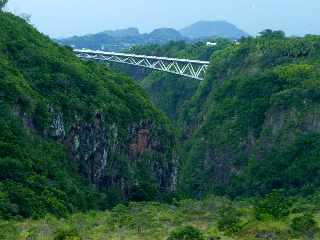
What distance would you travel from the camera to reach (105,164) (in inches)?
2029

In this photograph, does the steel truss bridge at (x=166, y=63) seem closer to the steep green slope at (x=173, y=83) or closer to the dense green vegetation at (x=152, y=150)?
the dense green vegetation at (x=152, y=150)

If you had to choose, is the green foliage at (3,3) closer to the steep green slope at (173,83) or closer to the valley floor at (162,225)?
the steep green slope at (173,83)

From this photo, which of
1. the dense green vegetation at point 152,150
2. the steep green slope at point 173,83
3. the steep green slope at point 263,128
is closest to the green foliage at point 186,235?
the dense green vegetation at point 152,150

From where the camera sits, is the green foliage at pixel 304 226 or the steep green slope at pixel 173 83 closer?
the green foliage at pixel 304 226

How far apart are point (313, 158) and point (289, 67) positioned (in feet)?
44.3

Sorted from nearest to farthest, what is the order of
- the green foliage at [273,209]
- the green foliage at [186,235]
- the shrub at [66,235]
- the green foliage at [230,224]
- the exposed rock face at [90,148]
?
the shrub at [66,235] < the green foliage at [186,235] < the green foliage at [230,224] < the green foliage at [273,209] < the exposed rock face at [90,148]

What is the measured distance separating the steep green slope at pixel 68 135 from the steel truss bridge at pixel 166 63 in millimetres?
31961

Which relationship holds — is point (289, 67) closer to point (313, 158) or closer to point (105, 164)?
point (313, 158)

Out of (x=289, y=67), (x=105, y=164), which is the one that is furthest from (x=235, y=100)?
(x=105, y=164)

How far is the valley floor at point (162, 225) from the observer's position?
30203mm

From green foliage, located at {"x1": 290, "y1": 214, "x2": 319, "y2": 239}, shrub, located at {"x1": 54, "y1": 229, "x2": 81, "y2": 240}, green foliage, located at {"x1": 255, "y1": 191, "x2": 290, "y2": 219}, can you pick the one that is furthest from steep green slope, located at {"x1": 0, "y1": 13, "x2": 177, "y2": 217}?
green foliage, located at {"x1": 290, "y1": 214, "x2": 319, "y2": 239}

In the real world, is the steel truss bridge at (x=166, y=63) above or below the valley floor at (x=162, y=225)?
above

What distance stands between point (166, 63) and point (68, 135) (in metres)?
56.4

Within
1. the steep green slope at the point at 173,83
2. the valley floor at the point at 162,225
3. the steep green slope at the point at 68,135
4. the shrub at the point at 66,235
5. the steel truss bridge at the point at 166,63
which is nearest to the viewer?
the shrub at the point at 66,235
